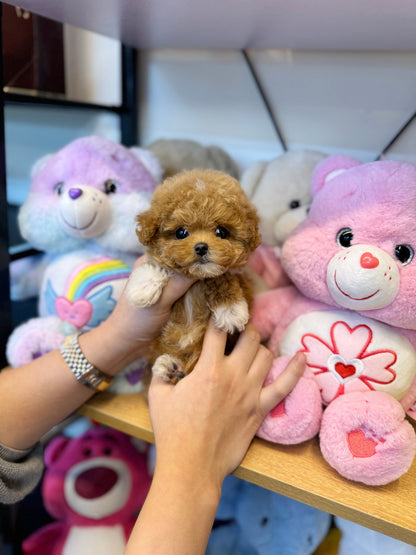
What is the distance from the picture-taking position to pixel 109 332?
637 millimetres

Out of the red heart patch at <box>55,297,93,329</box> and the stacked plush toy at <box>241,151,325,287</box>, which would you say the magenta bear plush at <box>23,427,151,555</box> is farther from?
the stacked plush toy at <box>241,151,325,287</box>

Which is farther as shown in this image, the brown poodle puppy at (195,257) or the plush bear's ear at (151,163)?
the plush bear's ear at (151,163)

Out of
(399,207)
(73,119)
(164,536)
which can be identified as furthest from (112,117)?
(164,536)

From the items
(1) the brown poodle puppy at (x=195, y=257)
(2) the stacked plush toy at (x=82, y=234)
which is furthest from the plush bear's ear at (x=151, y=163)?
(1) the brown poodle puppy at (x=195, y=257)

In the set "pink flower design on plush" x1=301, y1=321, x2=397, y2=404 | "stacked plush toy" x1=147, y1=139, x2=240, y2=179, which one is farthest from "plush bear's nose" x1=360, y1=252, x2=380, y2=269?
"stacked plush toy" x1=147, y1=139, x2=240, y2=179

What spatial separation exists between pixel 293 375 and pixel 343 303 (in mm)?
113

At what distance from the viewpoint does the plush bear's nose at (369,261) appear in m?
0.53

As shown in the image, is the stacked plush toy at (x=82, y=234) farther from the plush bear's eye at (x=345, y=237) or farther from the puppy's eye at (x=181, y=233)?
the plush bear's eye at (x=345, y=237)

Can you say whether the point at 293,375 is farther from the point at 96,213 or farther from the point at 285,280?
the point at 96,213

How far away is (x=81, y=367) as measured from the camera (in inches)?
25.4

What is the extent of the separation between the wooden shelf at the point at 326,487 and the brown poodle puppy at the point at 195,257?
14cm

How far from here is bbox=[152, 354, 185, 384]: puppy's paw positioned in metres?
0.59

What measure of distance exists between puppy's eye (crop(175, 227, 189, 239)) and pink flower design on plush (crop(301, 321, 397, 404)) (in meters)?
0.24

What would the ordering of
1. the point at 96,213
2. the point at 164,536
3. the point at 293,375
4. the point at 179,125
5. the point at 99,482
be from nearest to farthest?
1. the point at 164,536
2. the point at 293,375
3. the point at 96,213
4. the point at 99,482
5. the point at 179,125
